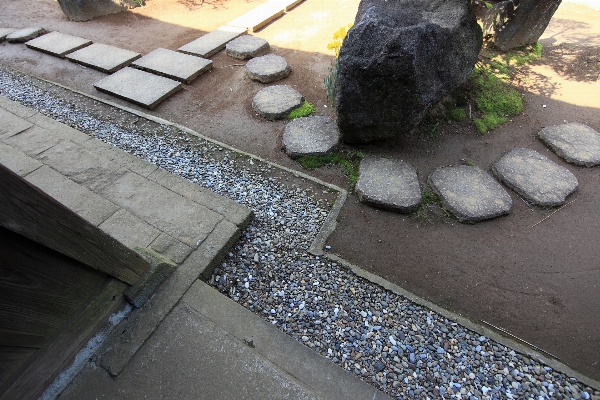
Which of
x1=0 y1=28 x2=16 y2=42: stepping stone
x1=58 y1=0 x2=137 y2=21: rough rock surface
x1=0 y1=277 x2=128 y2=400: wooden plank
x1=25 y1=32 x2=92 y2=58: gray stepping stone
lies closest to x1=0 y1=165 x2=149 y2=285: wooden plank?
x1=0 y1=277 x2=128 y2=400: wooden plank

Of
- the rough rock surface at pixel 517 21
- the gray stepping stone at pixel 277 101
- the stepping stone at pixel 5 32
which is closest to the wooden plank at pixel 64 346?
the gray stepping stone at pixel 277 101

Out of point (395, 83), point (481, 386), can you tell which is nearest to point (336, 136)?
point (395, 83)

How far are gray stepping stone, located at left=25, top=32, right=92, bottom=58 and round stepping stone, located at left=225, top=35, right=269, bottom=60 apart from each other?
7.34 ft

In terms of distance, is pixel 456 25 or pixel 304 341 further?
pixel 456 25

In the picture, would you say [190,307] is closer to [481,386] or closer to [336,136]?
[481,386]

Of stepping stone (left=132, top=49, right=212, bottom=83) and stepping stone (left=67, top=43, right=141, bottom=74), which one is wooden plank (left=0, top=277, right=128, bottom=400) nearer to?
stepping stone (left=132, top=49, right=212, bottom=83)

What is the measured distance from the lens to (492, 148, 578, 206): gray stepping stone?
115 inches

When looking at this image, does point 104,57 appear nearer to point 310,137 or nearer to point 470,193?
point 310,137

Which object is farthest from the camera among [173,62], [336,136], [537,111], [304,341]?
[173,62]

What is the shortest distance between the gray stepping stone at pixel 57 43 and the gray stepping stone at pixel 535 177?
5786 mm

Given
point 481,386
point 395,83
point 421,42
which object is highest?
point 421,42

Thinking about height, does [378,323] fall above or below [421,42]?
below

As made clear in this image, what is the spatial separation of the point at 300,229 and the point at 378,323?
92 cm

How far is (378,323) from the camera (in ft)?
7.20
